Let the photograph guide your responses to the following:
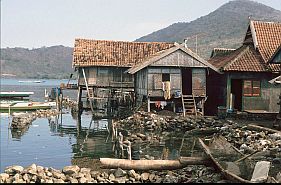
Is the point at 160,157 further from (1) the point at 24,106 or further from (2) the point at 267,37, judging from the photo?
(1) the point at 24,106

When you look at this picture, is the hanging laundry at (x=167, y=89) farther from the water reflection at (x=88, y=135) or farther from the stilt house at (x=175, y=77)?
the water reflection at (x=88, y=135)

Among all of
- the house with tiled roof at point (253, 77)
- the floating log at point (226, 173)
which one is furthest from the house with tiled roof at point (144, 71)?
the floating log at point (226, 173)

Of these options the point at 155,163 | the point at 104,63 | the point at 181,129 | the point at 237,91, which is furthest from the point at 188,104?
the point at 155,163

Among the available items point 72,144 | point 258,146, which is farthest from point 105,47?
point 258,146

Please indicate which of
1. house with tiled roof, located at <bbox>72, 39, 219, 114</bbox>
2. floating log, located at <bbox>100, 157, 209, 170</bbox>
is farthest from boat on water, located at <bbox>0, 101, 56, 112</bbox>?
floating log, located at <bbox>100, 157, 209, 170</bbox>

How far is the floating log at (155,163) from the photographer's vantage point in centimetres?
1452

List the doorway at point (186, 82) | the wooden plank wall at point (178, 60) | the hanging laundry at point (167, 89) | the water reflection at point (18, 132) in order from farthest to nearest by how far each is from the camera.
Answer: the doorway at point (186, 82) < the hanging laundry at point (167, 89) < the wooden plank wall at point (178, 60) < the water reflection at point (18, 132)

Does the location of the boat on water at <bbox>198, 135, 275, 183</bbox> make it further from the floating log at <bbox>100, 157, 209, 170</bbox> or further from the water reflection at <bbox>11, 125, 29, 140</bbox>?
the water reflection at <bbox>11, 125, 29, 140</bbox>

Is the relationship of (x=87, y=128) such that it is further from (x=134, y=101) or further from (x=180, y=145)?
(x=180, y=145)

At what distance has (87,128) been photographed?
1282 inches

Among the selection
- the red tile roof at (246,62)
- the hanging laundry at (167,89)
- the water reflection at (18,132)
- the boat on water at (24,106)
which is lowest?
the water reflection at (18,132)

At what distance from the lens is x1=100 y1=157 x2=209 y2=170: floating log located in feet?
47.6

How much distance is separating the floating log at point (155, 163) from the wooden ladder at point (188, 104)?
559 inches

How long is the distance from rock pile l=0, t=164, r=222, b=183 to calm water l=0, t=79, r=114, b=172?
3999mm
